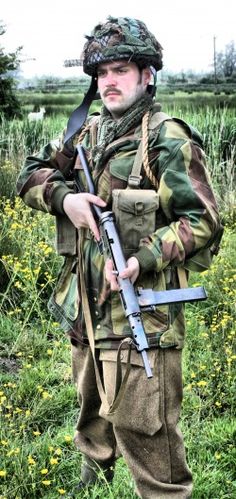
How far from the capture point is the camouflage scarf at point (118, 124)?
8.21 feet

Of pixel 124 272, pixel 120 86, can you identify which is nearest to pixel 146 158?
pixel 120 86

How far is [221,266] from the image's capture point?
543 cm

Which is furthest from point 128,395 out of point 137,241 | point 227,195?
point 227,195

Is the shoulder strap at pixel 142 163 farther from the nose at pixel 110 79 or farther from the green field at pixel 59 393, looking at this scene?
the green field at pixel 59 393

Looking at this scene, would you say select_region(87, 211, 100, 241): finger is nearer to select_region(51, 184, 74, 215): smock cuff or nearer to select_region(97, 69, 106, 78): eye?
select_region(51, 184, 74, 215): smock cuff

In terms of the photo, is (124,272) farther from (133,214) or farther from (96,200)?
(96,200)

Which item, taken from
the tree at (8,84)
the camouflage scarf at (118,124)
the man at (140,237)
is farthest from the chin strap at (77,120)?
the tree at (8,84)

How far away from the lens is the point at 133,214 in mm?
2391

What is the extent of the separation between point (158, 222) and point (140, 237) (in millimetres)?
111

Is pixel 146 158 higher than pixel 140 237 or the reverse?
higher

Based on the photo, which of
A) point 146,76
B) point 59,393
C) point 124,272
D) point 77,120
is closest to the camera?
point 124,272

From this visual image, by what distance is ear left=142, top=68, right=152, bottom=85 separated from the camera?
256 cm

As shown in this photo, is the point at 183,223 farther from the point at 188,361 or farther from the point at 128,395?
the point at 188,361

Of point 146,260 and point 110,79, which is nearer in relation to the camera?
point 146,260
